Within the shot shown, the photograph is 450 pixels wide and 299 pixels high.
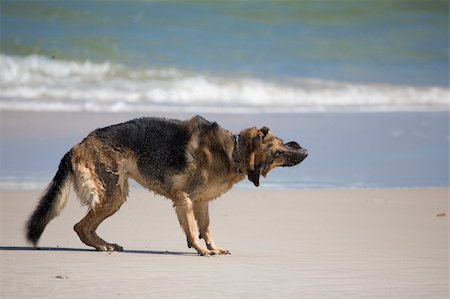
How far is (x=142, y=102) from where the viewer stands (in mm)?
22219

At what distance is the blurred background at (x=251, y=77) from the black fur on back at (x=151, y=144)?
465cm

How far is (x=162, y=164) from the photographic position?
9312mm

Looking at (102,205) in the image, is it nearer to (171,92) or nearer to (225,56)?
(171,92)

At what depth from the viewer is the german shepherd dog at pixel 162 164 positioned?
930 cm

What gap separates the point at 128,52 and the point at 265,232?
1890 centimetres

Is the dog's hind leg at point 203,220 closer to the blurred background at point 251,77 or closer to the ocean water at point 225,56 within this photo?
the blurred background at point 251,77

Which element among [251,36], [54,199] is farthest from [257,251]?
[251,36]

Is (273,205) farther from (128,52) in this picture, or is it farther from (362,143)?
(128,52)

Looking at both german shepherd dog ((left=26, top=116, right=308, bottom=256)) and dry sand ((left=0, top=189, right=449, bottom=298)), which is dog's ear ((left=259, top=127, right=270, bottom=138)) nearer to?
german shepherd dog ((left=26, top=116, right=308, bottom=256))


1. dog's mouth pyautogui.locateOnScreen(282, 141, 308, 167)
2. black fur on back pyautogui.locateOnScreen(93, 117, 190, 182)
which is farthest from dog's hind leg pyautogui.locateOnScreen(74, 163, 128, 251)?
dog's mouth pyautogui.locateOnScreen(282, 141, 308, 167)

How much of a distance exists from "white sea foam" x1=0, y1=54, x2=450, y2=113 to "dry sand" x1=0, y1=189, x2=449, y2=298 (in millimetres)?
8654

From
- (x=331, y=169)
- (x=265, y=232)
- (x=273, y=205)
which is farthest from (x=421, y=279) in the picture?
(x=331, y=169)

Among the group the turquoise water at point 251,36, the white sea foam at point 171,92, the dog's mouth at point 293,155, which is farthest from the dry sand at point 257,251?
the turquoise water at point 251,36

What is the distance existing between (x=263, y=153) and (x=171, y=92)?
1437cm
